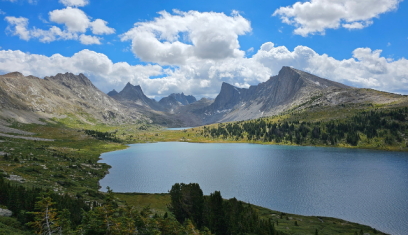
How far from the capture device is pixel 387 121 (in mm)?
180625

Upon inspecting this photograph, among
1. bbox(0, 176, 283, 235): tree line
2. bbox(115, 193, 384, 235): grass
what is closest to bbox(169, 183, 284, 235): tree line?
bbox(0, 176, 283, 235): tree line

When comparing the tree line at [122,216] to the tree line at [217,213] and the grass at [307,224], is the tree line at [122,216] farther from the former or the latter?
the grass at [307,224]

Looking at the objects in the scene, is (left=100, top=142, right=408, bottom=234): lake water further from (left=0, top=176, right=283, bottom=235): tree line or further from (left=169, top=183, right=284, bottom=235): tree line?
(left=0, top=176, right=283, bottom=235): tree line

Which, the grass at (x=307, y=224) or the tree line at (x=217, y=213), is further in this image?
the grass at (x=307, y=224)

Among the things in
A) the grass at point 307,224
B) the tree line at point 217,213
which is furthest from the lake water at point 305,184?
the tree line at point 217,213

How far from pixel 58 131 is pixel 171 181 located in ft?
535

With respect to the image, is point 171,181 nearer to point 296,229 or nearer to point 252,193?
point 252,193

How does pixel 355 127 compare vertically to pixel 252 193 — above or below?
above

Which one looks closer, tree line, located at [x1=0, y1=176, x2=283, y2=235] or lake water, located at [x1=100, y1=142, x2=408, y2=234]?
tree line, located at [x1=0, y1=176, x2=283, y2=235]

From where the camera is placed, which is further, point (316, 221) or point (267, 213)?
point (267, 213)

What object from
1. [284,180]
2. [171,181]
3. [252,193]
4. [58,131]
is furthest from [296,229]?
[58,131]

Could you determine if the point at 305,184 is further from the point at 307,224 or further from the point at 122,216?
the point at 122,216

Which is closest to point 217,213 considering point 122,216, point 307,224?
point 122,216

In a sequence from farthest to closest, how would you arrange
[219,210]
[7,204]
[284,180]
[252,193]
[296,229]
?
[284,180]
[252,193]
[296,229]
[219,210]
[7,204]
